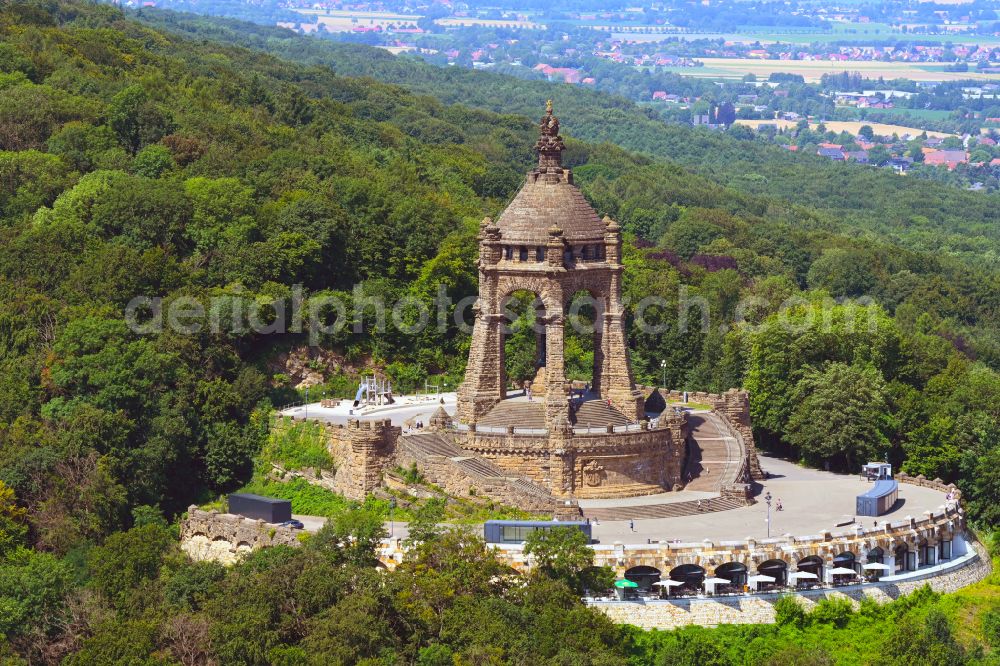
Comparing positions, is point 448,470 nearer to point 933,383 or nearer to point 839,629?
point 839,629

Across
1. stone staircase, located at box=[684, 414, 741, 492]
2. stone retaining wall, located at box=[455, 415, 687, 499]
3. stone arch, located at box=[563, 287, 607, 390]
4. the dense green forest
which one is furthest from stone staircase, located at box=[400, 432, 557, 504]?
stone staircase, located at box=[684, 414, 741, 492]

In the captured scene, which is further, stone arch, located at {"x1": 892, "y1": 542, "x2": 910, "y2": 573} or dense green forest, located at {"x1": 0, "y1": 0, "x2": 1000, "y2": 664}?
stone arch, located at {"x1": 892, "y1": 542, "x2": 910, "y2": 573}

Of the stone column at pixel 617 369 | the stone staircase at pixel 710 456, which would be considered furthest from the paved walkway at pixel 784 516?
the stone column at pixel 617 369

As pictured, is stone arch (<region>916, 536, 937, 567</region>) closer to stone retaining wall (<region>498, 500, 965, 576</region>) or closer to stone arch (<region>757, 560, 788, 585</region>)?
stone retaining wall (<region>498, 500, 965, 576</region>)

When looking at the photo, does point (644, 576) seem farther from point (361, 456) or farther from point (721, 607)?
point (361, 456)

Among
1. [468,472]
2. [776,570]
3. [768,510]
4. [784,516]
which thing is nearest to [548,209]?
[468,472]
